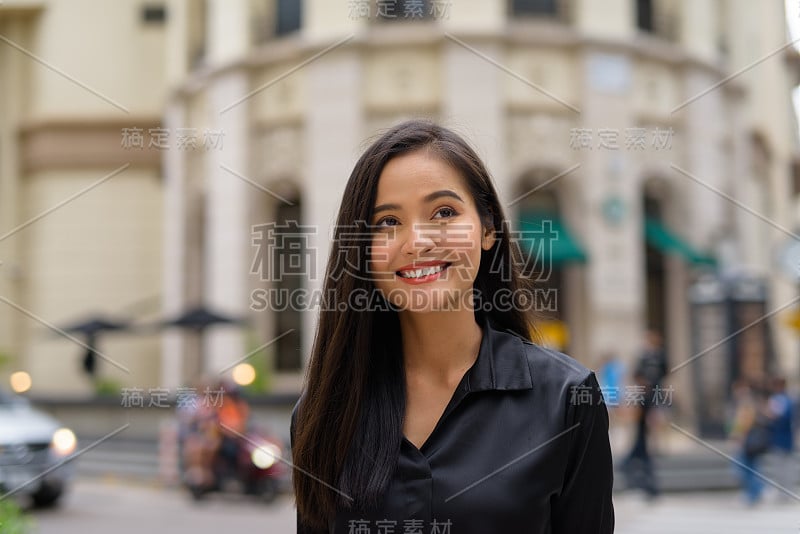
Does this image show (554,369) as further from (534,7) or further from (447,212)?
(534,7)

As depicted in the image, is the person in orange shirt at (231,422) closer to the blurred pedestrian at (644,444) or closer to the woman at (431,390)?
the blurred pedestrian at (644,444)

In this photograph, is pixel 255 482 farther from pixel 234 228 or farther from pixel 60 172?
pixel 60 172

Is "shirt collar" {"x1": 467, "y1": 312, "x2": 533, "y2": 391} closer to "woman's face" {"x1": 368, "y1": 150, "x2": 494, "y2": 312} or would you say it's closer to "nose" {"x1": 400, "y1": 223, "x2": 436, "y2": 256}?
"woman's face" {"x1": 368, "y1": 150, "x2": 494, "y2": 312}

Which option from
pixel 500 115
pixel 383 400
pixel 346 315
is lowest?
pixel 383 400

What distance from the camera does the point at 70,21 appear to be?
23.3m

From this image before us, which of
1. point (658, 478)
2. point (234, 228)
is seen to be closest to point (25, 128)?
point (234, 228)

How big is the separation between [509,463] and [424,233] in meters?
0.44

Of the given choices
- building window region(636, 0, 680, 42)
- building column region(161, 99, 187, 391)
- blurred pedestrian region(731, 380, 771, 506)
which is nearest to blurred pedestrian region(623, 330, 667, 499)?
blurred pedestrian region(731, 380, 771, 506)

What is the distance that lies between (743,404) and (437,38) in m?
8.90

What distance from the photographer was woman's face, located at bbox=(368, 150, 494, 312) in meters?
1.78

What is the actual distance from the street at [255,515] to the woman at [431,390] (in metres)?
6.93

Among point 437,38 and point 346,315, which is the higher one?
point 437,38

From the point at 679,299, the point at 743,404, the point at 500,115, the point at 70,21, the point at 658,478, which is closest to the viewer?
the point at 743,404

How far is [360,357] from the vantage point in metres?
1.89
